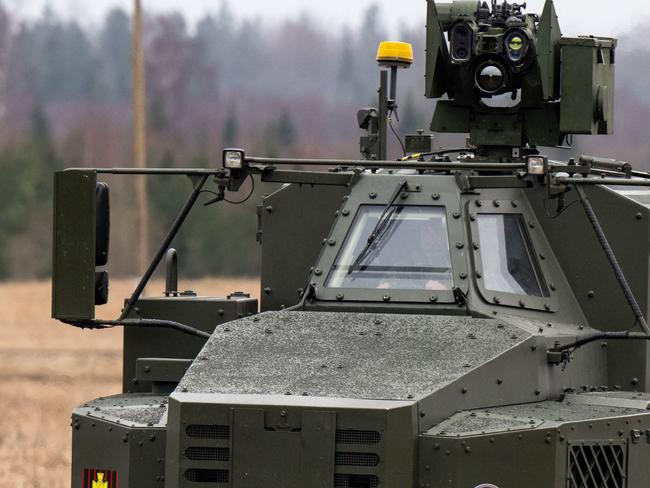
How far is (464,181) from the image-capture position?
38.7ft

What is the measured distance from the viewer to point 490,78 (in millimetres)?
13070

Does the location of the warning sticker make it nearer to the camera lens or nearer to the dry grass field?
the camera lens

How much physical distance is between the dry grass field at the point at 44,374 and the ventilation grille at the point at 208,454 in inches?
246

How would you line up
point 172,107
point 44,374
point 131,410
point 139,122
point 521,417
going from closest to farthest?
point 521,417
point 131,410
point 44,374
point 139,122
point 172,107

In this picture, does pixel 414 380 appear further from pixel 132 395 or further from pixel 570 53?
pixel 570 53

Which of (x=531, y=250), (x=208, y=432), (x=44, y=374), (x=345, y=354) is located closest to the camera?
(x=208, y=432)

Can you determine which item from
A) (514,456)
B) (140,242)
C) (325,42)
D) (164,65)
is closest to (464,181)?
(514,456)

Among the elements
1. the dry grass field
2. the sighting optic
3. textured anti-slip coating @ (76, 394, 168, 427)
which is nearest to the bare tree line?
the dry grass field

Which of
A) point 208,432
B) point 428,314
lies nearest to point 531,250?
point 428,314

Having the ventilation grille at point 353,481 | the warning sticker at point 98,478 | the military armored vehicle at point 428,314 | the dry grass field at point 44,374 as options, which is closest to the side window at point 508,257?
the military armored vehicle at point 428,314

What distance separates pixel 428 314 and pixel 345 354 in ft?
2.49

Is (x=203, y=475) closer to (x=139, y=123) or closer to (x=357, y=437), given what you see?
(x=357, y=437)

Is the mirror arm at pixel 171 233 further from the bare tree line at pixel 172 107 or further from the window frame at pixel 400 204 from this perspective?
the bare tree line at pixel 172 107

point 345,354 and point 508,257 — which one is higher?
point 508,257
